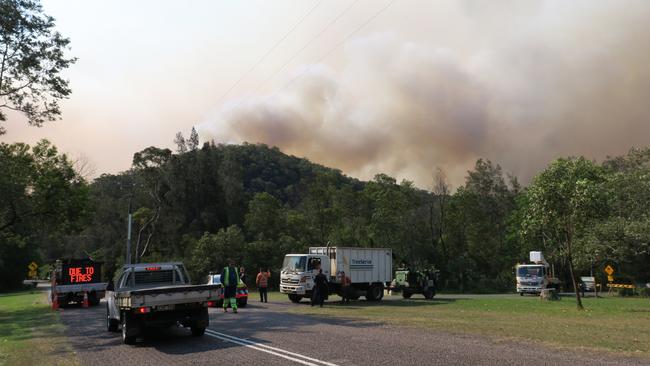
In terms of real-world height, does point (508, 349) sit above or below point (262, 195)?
below

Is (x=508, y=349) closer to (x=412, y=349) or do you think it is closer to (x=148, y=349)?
(x=412, y=349)

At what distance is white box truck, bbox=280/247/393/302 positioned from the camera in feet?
90.6

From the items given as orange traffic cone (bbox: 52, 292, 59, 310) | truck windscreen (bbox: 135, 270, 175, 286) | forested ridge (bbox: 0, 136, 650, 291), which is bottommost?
orange traffic cone (bbox: 52, 292, 59, 310)

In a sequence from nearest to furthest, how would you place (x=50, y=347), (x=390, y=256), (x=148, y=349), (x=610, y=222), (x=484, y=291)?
1. (x=148, y=349)
2. (x=50, y=347)
3. (x=390, y=256)
4. (x=610, y=222)
5. (x=484, y=291)

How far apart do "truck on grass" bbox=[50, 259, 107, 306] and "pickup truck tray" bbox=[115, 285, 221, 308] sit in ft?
66.4

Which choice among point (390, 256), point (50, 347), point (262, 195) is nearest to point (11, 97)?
point (50, 347)

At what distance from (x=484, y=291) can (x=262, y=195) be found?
30784mm

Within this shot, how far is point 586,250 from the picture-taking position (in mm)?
42531

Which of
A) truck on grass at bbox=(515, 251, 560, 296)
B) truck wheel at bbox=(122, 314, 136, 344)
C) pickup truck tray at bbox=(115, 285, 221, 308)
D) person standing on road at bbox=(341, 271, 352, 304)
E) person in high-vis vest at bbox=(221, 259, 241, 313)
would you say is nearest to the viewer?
pickup truck tray at bbox=(115, 285, 221, 308)

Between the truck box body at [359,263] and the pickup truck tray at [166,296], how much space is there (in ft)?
52.4

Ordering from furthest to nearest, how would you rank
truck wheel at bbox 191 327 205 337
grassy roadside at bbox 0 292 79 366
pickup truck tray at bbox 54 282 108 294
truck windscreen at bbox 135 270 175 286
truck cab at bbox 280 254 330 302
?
pickup truck tray at bbox 54 282 108 294 → truck cab at bbox 280 254 330 302 → truck windscreen at bbox 135 270 175 286 → truck wheel at bbox 191 327 205 337 → grassy roadside at bbox 0 292 79 366

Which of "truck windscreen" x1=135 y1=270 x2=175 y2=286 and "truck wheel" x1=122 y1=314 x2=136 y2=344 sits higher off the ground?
"truck windscreen" x1=135 y1=270 x2=175 y2=286

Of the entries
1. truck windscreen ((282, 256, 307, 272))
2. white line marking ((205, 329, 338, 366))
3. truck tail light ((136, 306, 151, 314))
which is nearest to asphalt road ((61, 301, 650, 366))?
white line marking ((205, 329, 338, 366))

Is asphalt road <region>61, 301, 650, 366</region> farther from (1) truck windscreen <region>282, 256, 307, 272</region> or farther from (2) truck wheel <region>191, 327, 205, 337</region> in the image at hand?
(1) truck windscreen <region>282, 256, 307, 272</region>
